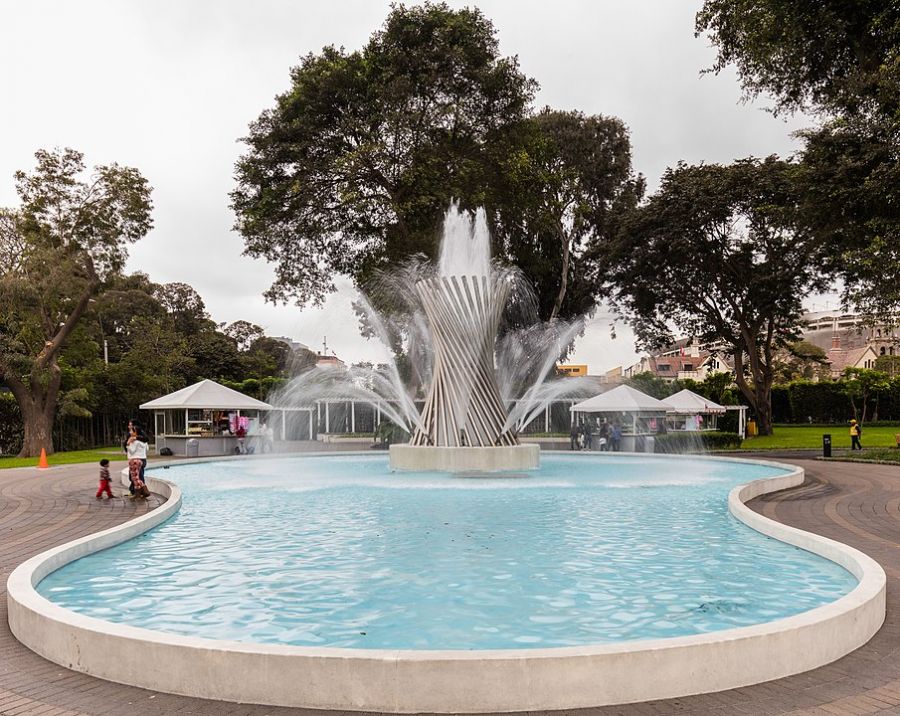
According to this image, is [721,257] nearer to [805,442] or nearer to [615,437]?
[805,442]

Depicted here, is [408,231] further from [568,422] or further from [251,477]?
[568,422]

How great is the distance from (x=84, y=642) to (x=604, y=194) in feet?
127

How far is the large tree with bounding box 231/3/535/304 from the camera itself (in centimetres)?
2655

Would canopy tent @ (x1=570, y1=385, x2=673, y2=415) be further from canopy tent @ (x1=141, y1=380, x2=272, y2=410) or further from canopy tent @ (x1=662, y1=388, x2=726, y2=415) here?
canopy tent @ (x1=141, y1=380, x2=272, y2=410)

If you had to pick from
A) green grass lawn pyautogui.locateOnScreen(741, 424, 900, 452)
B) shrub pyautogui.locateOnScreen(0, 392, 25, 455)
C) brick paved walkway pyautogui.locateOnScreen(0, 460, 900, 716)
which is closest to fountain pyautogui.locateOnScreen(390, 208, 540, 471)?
brick paved walkway pyautogui.locateOnScreen(0, 460, 900, 716)

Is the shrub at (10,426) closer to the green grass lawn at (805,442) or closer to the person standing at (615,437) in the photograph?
the person standing at (615,437)

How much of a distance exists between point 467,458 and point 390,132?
15321 millimetres

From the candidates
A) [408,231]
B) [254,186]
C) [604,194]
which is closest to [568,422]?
[604,194]

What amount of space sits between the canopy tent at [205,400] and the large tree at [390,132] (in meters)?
6.36

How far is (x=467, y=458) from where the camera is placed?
1645cm

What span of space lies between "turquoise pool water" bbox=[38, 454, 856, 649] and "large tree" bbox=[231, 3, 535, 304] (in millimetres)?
16687

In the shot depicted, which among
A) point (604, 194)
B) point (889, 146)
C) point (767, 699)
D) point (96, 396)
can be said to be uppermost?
point (604, 194)

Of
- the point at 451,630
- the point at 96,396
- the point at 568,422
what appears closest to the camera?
the point at 451,630

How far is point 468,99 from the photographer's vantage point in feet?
92.1
